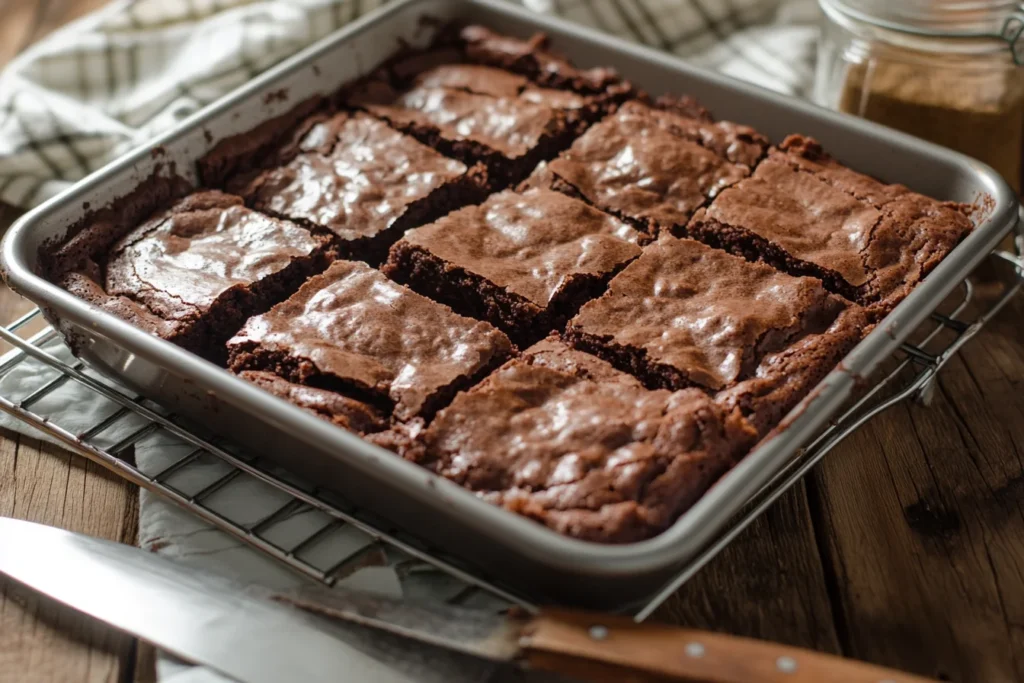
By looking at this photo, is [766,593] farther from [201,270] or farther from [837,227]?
[201,270]

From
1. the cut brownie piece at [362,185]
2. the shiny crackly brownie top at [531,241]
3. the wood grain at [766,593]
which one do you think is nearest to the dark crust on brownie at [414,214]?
the cut brownie piece at [362,185]

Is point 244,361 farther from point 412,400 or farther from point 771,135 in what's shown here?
point 771,135

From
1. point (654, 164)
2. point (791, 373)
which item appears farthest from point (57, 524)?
point (654, 164)

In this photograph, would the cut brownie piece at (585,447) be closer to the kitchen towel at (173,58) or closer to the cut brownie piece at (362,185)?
the cut brownie piece at (362,185)

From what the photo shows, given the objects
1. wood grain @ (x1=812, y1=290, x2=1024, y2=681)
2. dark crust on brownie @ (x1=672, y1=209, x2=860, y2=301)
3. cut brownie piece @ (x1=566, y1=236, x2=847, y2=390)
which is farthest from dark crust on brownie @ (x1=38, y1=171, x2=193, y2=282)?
wood grain @ (x1=812, y1=290, x2=1024, y2=681)

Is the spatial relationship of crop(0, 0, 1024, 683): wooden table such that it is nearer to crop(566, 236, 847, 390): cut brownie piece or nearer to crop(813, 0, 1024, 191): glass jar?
crop(566, 236, 847, 390): cut brownie piece

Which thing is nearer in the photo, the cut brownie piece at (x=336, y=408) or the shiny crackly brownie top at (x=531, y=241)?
the cut brownie piece at (x=336, y=408)
